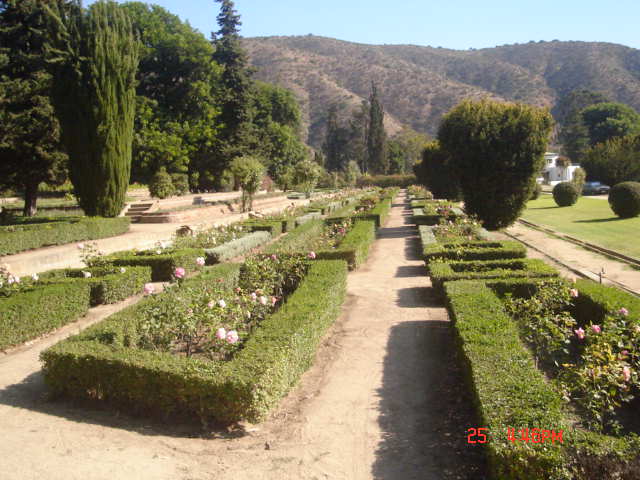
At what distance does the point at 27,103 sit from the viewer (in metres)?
17.9

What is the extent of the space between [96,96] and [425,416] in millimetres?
15201

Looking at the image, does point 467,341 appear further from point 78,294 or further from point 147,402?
point 78,294

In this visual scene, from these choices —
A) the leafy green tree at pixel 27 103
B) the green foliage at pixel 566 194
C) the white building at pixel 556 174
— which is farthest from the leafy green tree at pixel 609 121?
the leafy green tree at pixel 27 103

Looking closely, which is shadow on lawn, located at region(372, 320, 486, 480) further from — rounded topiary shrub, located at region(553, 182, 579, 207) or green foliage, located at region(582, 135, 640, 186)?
green foliage, located at region(582, 135, 640, 186)

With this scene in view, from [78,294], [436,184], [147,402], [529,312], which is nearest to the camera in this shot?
[147,402]

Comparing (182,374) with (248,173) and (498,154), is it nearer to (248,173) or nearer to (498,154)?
(498,154)

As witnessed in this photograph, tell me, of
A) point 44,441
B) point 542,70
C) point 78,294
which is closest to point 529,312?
point 44,441

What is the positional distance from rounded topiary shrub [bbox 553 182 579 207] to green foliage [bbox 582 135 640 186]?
15.0 m

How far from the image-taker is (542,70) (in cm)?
12775

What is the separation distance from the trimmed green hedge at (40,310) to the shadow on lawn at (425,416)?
4345 millimetres

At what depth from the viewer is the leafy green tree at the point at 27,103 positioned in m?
17.3

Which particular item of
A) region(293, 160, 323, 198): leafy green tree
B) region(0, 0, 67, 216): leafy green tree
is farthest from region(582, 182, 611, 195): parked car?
region(0, 0, 67, 216): leafy green tree

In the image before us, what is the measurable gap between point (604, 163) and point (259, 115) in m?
30.4
